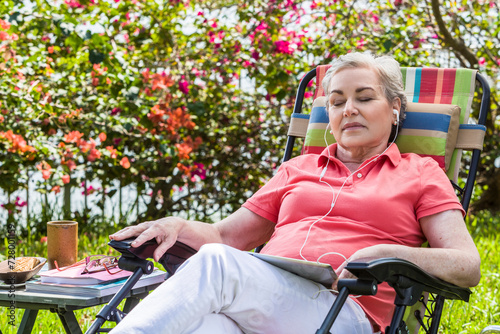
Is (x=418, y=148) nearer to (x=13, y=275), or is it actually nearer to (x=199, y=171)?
(x=13, y=275)

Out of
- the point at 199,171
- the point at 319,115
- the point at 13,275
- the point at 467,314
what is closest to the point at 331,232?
the point at 319,115

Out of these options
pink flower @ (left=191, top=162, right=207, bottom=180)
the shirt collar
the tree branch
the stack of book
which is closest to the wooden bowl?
the stack of book

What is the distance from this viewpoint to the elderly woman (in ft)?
5.65

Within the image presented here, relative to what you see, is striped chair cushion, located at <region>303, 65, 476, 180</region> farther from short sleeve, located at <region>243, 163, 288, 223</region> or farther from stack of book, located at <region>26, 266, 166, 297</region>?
stack of book, located at <region>26, 266, 166, 297</region>

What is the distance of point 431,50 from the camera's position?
216 inches

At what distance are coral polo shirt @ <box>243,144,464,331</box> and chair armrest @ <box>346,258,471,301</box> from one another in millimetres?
250

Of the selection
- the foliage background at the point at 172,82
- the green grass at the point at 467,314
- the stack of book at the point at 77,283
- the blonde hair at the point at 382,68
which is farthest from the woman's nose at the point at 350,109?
the foliage background at the point at 172,82

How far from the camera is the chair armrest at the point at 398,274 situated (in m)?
1.60

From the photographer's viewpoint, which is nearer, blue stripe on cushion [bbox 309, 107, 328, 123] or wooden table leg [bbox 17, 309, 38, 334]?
wooden table leg [bbox 17, 309, 38, 334]

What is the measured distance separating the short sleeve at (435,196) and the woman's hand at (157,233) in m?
0.96

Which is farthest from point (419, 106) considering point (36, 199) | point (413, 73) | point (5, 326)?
point (36, 199)

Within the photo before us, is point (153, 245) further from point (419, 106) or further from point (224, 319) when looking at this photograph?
point (419, 106)

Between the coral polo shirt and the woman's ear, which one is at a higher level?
the woman's ear

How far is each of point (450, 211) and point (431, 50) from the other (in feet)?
12.2
